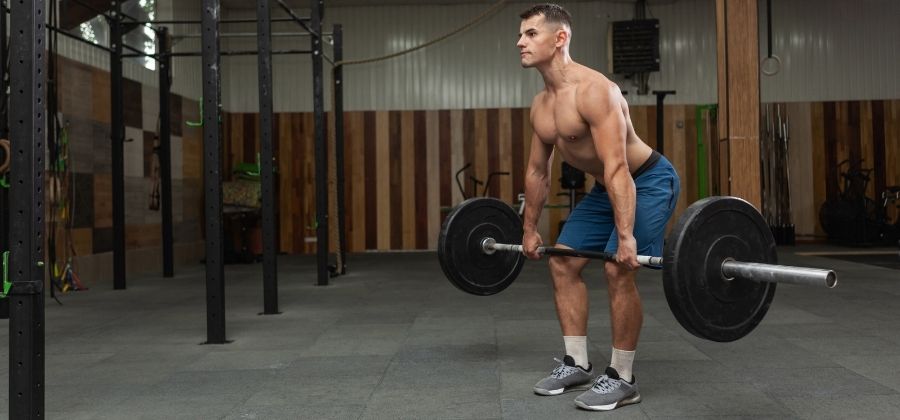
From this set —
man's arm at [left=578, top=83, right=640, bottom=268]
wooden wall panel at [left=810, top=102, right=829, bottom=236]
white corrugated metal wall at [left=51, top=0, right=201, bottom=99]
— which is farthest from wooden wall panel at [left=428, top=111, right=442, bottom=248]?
man's arm at [left=578, top=83, right=640, bottom=268]

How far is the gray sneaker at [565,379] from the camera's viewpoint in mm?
2324

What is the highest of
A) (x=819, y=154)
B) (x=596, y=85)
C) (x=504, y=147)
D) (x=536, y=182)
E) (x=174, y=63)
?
(x=174, y=63)

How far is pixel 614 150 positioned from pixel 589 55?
759 centimetres

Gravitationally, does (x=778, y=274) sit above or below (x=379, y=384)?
above

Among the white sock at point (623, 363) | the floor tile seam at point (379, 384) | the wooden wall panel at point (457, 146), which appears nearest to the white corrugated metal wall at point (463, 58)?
the wooden wall panel at point (457, 146)

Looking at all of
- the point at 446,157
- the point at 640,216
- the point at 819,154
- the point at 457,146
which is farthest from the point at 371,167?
the point at 640,216

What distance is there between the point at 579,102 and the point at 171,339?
7.54 ft

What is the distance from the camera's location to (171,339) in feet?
11.5

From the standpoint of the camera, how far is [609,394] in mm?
2164

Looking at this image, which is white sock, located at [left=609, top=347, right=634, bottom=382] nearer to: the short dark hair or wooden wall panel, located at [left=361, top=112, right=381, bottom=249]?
the short dark hair

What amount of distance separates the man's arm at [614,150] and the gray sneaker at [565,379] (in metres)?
0.51

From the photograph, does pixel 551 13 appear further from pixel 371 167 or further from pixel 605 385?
pixel 371 167

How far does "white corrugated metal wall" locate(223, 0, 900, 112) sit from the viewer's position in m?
9.34

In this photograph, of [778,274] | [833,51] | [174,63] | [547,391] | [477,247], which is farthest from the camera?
[833,51]
